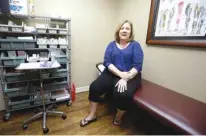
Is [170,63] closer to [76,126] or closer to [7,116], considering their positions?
[76,126]

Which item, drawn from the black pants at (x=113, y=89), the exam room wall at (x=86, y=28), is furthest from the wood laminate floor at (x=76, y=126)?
the exam room wall at (x=86, y=28)

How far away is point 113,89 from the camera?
1.40m

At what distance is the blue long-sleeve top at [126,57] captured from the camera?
4.64 feet

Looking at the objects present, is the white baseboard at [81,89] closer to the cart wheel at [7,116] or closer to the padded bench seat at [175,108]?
the cart wheel at [7,116]

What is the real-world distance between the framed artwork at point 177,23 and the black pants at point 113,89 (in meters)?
0.59

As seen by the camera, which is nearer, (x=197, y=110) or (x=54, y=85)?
(x=197, y=110)

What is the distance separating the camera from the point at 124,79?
4.43 ft

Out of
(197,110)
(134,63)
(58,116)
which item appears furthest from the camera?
(58,116)

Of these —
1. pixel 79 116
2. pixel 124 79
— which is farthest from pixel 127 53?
pixel 79 116

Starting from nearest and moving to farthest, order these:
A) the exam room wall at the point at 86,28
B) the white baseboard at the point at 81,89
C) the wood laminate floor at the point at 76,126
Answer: the wood laminate floor at the point at 76,126 → the exam room wall at the point at 86,28 → the white baseboard at the point at 81,89

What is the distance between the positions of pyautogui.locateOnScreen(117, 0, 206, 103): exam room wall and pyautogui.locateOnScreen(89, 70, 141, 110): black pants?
1.15 ft

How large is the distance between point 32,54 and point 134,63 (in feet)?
4.17

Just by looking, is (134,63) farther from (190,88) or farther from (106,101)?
(106,101)

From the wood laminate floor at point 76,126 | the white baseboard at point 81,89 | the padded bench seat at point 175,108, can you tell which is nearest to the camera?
the padded bench seat at point 175,108
